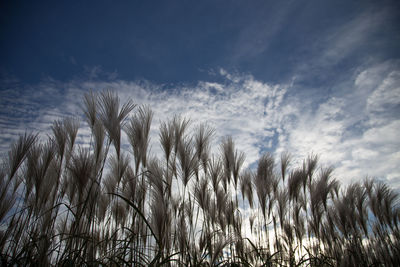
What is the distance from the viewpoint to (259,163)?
13.6 ft

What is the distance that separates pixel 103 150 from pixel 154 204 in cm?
80

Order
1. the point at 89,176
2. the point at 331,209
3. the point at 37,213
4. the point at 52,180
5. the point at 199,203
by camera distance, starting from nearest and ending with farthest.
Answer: the point at 89,176 < the point at 37,213 < the point at 52,180 < the point at 199,203 < the point at 331,209

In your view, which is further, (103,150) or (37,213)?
(37,213)

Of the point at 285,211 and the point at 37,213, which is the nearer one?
the point at 37,213

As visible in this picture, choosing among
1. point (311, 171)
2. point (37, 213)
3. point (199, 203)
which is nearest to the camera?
point (37, 213)

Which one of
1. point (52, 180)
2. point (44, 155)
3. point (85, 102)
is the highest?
point (85, 102)

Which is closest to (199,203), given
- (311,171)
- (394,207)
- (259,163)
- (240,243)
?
(240,243)

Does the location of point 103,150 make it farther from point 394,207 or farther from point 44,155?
point 394,207

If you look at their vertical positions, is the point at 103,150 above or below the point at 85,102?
below

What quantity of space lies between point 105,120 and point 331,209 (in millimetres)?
6181

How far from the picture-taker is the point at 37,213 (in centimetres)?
250

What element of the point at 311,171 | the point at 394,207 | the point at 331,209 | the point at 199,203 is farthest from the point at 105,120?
the point at 394,207

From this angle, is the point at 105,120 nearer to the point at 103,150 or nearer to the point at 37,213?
the point at 103,150

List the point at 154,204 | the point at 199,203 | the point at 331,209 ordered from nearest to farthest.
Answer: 1. the point at 154,204
2. the point at 199,203
3. the point at 331,209
